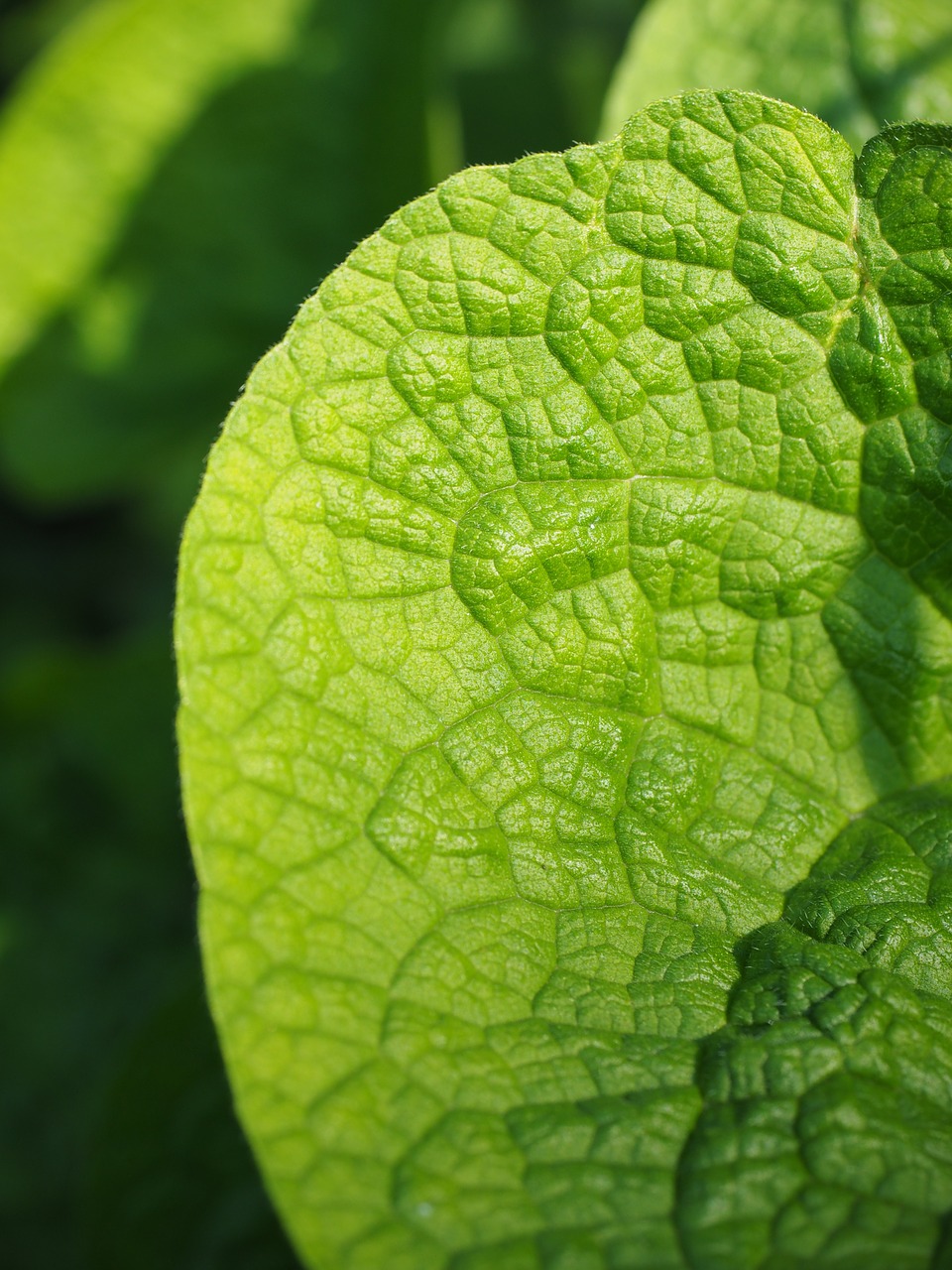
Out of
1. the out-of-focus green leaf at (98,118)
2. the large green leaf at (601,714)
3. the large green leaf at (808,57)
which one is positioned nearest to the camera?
the large green leaf at (601,714)

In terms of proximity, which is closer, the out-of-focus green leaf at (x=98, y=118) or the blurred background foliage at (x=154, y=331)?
the blurred background foliage at (x=154, y=331)

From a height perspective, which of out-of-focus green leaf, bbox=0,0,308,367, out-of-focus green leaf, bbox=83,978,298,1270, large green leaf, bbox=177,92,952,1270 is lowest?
out-of-focus green leaf, bbox=83,978,298,1270

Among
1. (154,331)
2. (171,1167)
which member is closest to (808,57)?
(154,331)

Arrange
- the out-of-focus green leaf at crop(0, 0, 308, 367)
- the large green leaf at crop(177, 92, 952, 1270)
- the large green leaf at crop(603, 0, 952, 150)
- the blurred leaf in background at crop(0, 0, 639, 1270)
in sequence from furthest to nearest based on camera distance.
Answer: the out-of-focus green leaf at crop(0, 0, 308, 367)
the blurred leaf in background at crop(0, 0, 639, 1270)
the large green leaf at crop(603, 0, 952, 150)
the large green leaf at crop(177, 92, 952, 1270)

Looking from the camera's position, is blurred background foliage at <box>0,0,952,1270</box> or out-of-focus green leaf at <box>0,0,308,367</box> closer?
blurred background foliage at <box>0,0,952,1270</box>

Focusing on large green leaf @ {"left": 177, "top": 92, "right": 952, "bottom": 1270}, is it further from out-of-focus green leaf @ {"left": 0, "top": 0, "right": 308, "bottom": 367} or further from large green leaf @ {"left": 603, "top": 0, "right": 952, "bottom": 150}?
out-of-focus green leaf @ {"left": 0, "top": 0, "right": 308, "bottom": 367}

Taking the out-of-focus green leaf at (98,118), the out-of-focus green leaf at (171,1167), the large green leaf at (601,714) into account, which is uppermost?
the out-of-focus green leaf at (98,118)

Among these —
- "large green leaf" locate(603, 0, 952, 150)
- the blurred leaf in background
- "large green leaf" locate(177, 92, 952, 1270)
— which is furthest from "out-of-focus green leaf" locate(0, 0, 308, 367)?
"large green leaf" locate(177, 92, 952, 1270)

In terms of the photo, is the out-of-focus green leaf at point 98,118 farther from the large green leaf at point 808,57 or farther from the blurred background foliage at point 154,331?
the large green leaf at point 808,57

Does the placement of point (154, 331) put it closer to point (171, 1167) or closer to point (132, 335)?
point (132, 335)

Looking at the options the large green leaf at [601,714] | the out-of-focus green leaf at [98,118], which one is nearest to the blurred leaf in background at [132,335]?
the out-of-focus green leaf at [98,118]

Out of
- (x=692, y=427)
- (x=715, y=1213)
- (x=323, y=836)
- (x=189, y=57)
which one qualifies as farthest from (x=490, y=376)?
(x=189, y=57)
